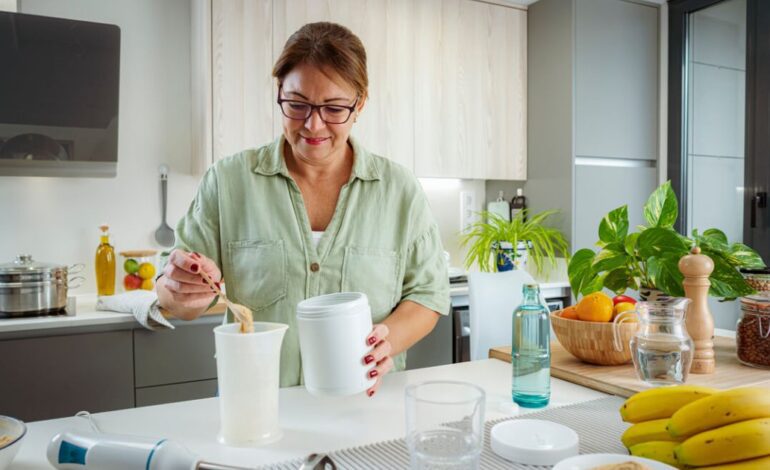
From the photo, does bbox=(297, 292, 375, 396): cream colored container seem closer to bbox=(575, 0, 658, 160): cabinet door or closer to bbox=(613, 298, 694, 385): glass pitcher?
bbox=(613, 298, 694, 385): glass pitcher

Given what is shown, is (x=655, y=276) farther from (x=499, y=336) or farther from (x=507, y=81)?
(x=507, y=81)

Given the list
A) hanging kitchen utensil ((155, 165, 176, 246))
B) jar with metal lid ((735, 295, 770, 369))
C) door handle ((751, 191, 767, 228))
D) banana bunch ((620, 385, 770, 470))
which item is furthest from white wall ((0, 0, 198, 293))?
door handle ((751, 191, 767, 228))

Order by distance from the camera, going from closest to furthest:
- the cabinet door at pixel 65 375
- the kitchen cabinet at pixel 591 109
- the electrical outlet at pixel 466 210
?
the cabinet door at pixel 65 375 < the kitchen cabinet at pixel 591 109 < the electrical outlet at pixel 466 210

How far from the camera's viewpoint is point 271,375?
37.4 inches

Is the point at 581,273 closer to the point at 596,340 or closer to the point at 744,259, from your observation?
the point at 596,340

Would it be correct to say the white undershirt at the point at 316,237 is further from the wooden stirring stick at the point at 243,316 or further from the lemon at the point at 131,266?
the lemon at the point at 131,266

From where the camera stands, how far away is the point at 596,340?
138 centimetres

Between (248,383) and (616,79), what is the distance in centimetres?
319

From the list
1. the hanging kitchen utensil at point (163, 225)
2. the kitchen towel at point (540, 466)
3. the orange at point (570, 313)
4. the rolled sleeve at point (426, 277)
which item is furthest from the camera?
the hanging kitchen utensil at point (163, 225)

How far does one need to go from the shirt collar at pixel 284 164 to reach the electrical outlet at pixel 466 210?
6.92ft

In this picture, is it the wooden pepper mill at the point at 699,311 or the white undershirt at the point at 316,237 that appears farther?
the white undershirt at the point at 316,237

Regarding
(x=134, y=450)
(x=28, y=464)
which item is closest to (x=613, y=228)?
(x=134, y=450)

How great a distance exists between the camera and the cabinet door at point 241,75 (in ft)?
8.88

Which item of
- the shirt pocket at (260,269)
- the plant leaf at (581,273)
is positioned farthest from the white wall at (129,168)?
the plant leaf at (581,273)
